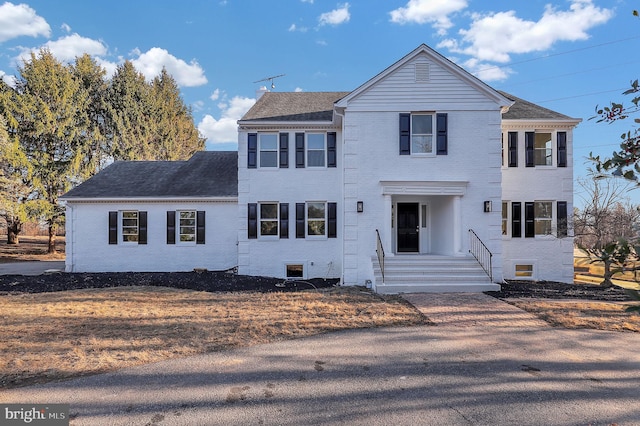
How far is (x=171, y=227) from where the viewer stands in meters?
15.0

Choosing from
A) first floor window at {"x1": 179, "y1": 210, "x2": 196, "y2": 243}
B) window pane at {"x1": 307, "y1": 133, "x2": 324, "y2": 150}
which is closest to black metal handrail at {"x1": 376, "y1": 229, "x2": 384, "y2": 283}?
window pane at {"x1": 307, "y1": 133, "x2": 324, "y2": 150}

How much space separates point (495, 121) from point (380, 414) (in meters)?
11.0

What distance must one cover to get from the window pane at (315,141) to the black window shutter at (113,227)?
29.8 feet

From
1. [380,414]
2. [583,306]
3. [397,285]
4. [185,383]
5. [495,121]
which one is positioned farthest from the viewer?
[495,121]

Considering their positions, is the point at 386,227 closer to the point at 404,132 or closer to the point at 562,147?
the point at 404,132

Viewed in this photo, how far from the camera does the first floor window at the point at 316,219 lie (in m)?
13.5

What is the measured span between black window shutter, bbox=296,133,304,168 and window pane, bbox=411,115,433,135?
4.17 meters

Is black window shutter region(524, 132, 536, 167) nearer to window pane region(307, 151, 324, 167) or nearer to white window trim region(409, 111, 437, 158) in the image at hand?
white window trim region(409, 111, 437, 158)

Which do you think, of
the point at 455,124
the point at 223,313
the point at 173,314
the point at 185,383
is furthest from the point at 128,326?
the point at 455,124

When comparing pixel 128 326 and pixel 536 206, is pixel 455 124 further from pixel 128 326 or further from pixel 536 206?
pixel 128 326

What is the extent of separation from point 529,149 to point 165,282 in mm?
14240

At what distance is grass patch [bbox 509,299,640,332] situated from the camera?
6785 mm

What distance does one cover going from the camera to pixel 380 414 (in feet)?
11.9

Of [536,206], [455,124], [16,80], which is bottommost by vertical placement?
[536,206]
